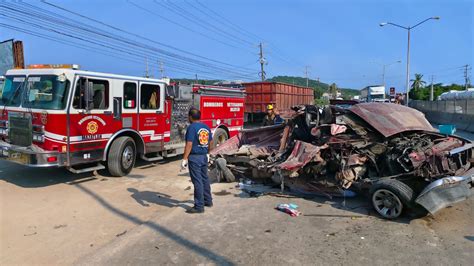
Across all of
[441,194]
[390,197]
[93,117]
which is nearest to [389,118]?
[390,197]

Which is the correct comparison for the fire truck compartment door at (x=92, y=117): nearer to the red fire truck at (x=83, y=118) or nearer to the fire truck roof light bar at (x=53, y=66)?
the red fire truck at (x=83, y=118)

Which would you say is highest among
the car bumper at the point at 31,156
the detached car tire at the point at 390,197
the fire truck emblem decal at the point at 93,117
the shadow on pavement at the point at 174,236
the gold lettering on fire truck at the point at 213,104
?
the gold lettering on fire truck at the point at 213,104

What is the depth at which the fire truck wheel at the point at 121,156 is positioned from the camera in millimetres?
8836

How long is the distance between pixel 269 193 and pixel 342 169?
1.52 m

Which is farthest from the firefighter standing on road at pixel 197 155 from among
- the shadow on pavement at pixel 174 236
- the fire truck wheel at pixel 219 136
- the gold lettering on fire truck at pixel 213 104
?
the fire truck wheel at pixel 219 136

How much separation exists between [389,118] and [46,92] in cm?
662

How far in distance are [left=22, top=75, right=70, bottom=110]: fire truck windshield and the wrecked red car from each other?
3.35m

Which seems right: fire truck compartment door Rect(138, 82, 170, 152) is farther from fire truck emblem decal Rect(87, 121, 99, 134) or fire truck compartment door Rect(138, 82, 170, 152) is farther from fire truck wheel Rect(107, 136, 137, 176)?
fire truck emblem decal Rect(87, 121, 99, 134)

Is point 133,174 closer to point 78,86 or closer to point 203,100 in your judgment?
point 78,86

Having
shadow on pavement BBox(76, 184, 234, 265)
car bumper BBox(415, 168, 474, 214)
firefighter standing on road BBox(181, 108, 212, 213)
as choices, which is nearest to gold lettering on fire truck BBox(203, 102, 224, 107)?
shadow on pavement BBox(76, 184, 234, 265)

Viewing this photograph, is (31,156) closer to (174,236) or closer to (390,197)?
(174,236)

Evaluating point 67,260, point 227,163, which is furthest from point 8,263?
point 227,163

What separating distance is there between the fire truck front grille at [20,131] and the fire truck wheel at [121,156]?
1720 millimetres

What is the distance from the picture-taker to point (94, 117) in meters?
8.33
